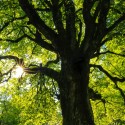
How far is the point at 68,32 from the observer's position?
14.2 meters

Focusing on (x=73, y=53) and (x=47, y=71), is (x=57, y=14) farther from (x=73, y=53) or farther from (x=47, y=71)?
(x=47, y=71)

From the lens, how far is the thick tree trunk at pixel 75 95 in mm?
12102

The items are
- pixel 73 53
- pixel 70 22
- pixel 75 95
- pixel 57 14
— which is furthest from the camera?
pixel 70 22

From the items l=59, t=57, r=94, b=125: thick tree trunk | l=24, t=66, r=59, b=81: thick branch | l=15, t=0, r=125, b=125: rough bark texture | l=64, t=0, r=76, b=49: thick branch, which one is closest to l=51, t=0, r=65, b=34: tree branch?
l=15, t=0, r=125, b=125: rough bark texture

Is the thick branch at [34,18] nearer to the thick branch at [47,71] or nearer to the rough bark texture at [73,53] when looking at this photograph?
the rough bark texture at [73,53]

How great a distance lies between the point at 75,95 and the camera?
12.5 meters

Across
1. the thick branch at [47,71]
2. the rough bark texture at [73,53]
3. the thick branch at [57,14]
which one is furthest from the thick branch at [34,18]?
the thick branch at [47,71]

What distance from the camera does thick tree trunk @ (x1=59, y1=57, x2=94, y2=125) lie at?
39.7 feet

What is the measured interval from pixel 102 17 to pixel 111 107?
427 inches

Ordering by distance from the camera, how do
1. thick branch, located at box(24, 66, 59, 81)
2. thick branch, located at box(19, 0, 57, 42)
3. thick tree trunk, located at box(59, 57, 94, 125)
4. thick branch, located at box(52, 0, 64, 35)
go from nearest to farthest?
thick tree trunk, located at box(59, 57, 94, 125)
thick branch, located at box(19, 0, 57, 42)
thick branch, located at box(52, 0, 64, 35)
thick branch, located at box(24, 66, 59, 81)

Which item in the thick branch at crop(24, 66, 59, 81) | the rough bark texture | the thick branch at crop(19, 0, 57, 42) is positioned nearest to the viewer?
the rough bark texture

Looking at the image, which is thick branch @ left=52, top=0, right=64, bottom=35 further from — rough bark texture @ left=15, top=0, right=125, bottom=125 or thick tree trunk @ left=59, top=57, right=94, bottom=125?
thick tree trunk @ left=59, top=57, right=94, bottom=125

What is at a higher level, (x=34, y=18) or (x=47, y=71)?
(x=34, y=18)

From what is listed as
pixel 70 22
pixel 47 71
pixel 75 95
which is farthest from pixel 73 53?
pixel 75 95
